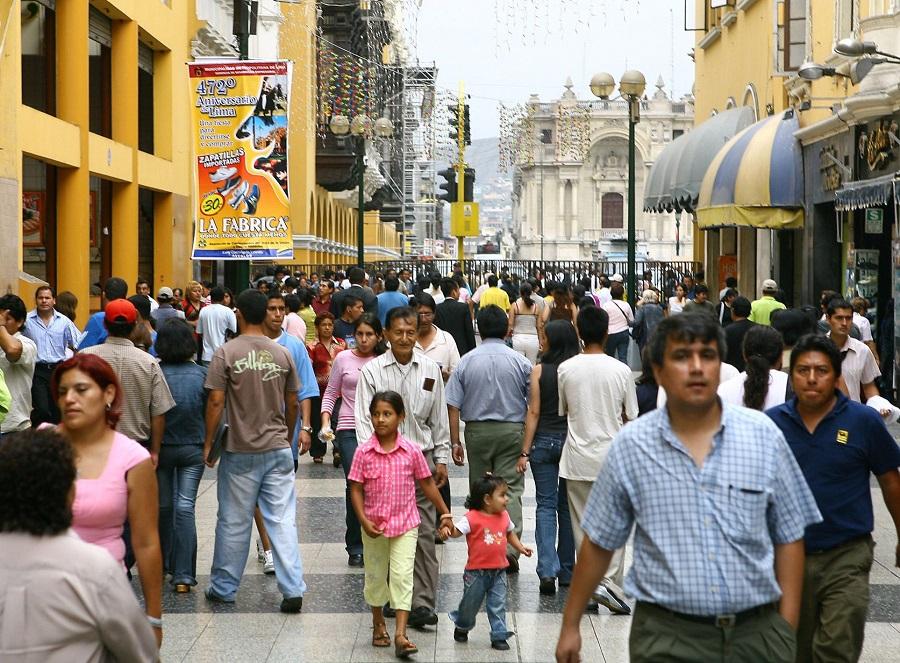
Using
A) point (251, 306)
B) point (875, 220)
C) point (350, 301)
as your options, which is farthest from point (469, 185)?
point (251, 306)

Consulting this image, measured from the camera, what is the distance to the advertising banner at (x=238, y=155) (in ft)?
55.3

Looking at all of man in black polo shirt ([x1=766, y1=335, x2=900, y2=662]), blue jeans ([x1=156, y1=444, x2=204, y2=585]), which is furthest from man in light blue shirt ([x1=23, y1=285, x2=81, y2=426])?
man in black polo shirt ([x1=766, y1=335, x2=900, y2=662])

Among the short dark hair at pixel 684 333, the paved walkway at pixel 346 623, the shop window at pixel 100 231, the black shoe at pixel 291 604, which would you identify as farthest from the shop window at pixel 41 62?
the short dark hair at pixel 684 333

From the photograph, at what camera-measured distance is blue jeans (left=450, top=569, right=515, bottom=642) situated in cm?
759

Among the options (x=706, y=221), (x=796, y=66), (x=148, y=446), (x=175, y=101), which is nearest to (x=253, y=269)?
(x=175, y=101)

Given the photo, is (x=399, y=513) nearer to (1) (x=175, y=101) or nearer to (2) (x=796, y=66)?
(2) (x=796, y=66)

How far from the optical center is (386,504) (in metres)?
7.60

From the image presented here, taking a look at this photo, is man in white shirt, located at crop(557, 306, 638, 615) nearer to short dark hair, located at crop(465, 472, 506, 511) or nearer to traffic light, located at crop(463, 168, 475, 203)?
short dark hair, located at crop(465, 472, 506, 511)

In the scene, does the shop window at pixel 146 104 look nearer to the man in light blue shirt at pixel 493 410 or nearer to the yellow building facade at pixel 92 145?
the yellow building facade at pixel 92 145

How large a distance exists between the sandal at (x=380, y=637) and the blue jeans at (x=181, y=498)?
1622 millimetres

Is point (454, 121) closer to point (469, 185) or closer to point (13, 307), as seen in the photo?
point (469, 185)

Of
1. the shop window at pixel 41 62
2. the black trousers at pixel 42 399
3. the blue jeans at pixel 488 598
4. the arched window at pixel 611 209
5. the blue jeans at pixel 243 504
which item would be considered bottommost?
the blue jeans at pixel 488 598

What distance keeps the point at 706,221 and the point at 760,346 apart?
64.5 ft

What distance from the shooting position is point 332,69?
1610 inches
